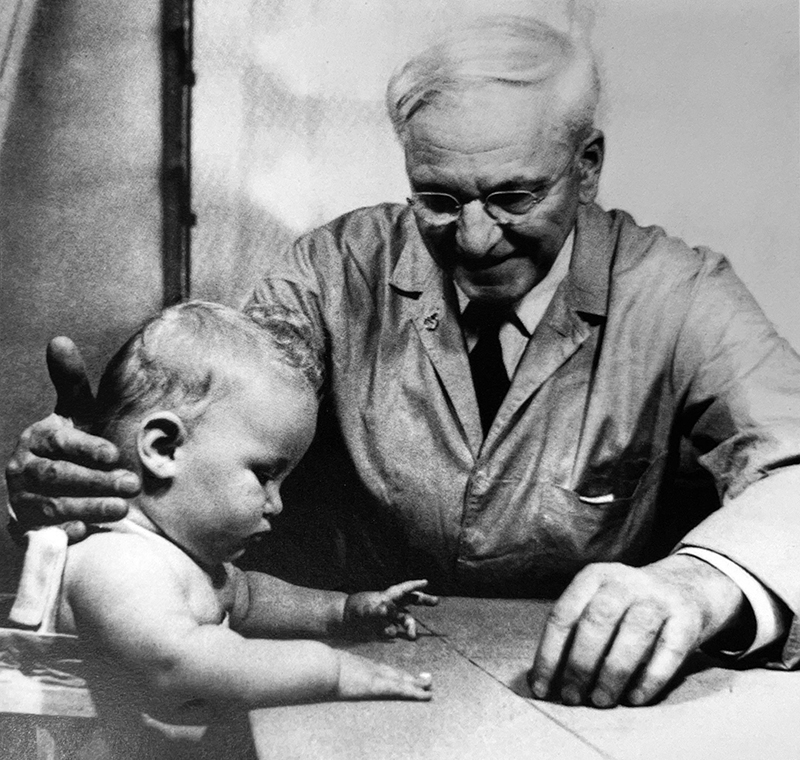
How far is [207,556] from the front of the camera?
2.11 meters

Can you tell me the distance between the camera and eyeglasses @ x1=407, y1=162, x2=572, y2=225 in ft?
7.18

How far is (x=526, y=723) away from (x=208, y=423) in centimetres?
85

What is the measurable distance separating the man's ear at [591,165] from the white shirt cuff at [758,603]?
820 millimetres

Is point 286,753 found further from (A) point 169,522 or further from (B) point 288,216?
(B) point 288,216

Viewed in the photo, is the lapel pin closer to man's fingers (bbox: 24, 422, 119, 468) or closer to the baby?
the baby

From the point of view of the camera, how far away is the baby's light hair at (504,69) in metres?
2.21

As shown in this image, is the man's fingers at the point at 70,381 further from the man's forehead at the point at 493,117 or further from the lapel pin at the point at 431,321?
the man's forehead at the point at 493,117

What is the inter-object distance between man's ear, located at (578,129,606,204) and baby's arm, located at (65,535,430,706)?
1085 mm

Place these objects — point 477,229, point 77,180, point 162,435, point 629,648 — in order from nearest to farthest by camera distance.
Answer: point 629,648, point 162,435, point 477,229, point 77,180

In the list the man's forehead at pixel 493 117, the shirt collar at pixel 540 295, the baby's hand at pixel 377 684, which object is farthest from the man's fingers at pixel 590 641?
the man's forehead at pixel 493 117

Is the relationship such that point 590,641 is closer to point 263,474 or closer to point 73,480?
point 263,474

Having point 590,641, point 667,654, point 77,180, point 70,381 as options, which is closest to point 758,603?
point 667,654

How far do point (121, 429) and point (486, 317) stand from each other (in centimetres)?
81

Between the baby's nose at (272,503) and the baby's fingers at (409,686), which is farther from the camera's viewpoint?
the baby's nose at (272,503)
